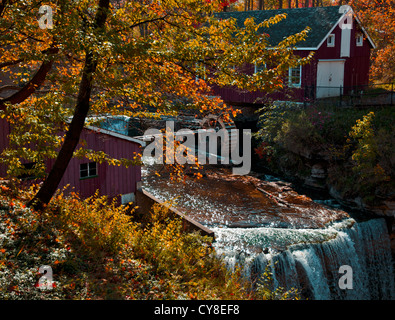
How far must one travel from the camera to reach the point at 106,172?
15273 mm

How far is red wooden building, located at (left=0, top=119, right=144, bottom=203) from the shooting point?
14.4m

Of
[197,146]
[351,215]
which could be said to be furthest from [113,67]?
[197,146]

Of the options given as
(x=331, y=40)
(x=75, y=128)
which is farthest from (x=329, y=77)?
(x=75, y=128)

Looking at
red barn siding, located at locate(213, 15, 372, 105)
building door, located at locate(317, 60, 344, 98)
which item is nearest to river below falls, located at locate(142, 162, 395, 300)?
red barn siding, located at locate(213, 15, 372, 105)

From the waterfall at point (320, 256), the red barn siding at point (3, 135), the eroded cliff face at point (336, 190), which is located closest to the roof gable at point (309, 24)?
the eroded cliff face at point (336, 190)

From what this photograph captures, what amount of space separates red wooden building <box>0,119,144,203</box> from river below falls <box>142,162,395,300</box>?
2.15 metres

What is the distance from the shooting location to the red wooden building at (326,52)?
25438mm

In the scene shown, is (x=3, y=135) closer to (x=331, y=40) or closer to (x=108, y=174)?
(x=108, y=174)

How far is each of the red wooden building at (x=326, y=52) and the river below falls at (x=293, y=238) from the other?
954cm

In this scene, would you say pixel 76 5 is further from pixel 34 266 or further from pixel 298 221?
pixel 298 221

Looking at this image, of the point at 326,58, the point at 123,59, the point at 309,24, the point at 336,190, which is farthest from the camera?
the point at 309,24

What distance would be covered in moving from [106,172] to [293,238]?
24.6 ft

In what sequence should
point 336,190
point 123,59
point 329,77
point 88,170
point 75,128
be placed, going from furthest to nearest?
point 329,77 → point 336,190 → point 88,170 → point 75,128 → point 123,59

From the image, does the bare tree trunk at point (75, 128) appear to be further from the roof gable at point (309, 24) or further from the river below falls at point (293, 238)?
the roof gable at point (309, 24)
